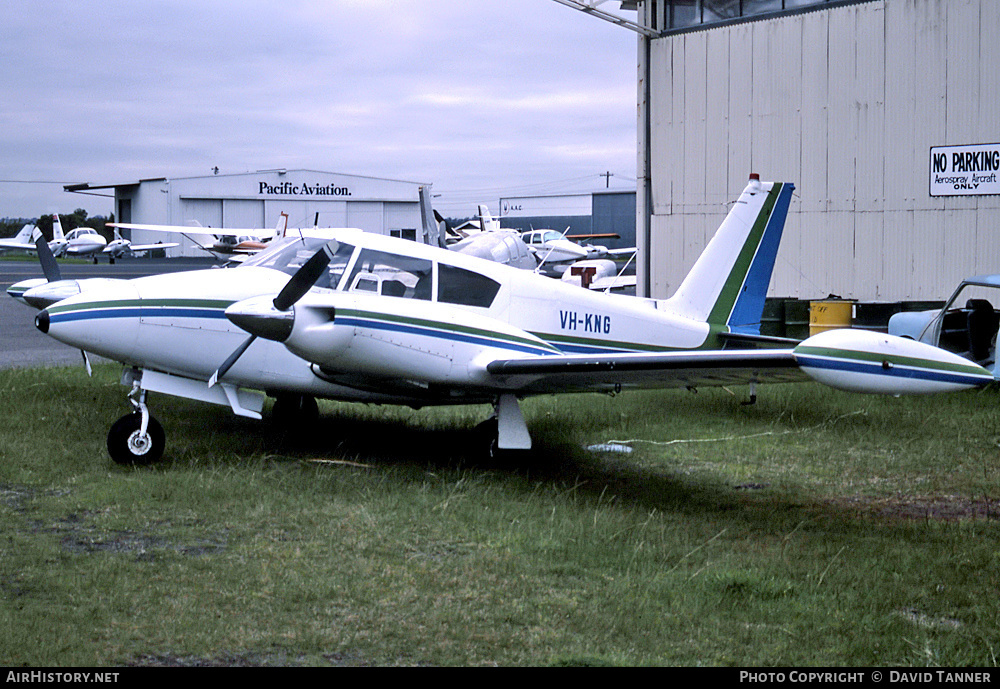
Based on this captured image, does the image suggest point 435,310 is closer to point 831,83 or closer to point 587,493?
point 587,493

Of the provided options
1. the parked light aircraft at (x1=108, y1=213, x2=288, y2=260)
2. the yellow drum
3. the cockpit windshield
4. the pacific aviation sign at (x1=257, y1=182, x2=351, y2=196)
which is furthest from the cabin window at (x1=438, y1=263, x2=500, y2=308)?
the pacific aviation sign at (x1=257, y1=182, x2=351, y2=196)

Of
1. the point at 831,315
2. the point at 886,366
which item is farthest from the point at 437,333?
the point at 831,315

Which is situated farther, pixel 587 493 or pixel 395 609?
pixel 587 493

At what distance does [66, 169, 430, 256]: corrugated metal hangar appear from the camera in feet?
221

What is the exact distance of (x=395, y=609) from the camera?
17.8ft

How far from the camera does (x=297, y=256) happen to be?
31.9 feet

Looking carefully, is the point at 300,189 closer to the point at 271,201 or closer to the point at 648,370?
the point at 271,201

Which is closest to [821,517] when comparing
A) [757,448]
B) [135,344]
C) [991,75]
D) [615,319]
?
[757,448]

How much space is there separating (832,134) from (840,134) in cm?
15

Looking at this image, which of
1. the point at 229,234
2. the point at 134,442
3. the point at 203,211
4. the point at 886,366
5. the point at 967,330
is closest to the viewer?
the point at 886,366

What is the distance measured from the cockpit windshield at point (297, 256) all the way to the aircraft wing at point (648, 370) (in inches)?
67.5

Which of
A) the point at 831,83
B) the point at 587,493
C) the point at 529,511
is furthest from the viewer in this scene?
the point at 831,83

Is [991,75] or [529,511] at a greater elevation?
[991,75]

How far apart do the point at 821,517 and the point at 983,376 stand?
75.7 inches
